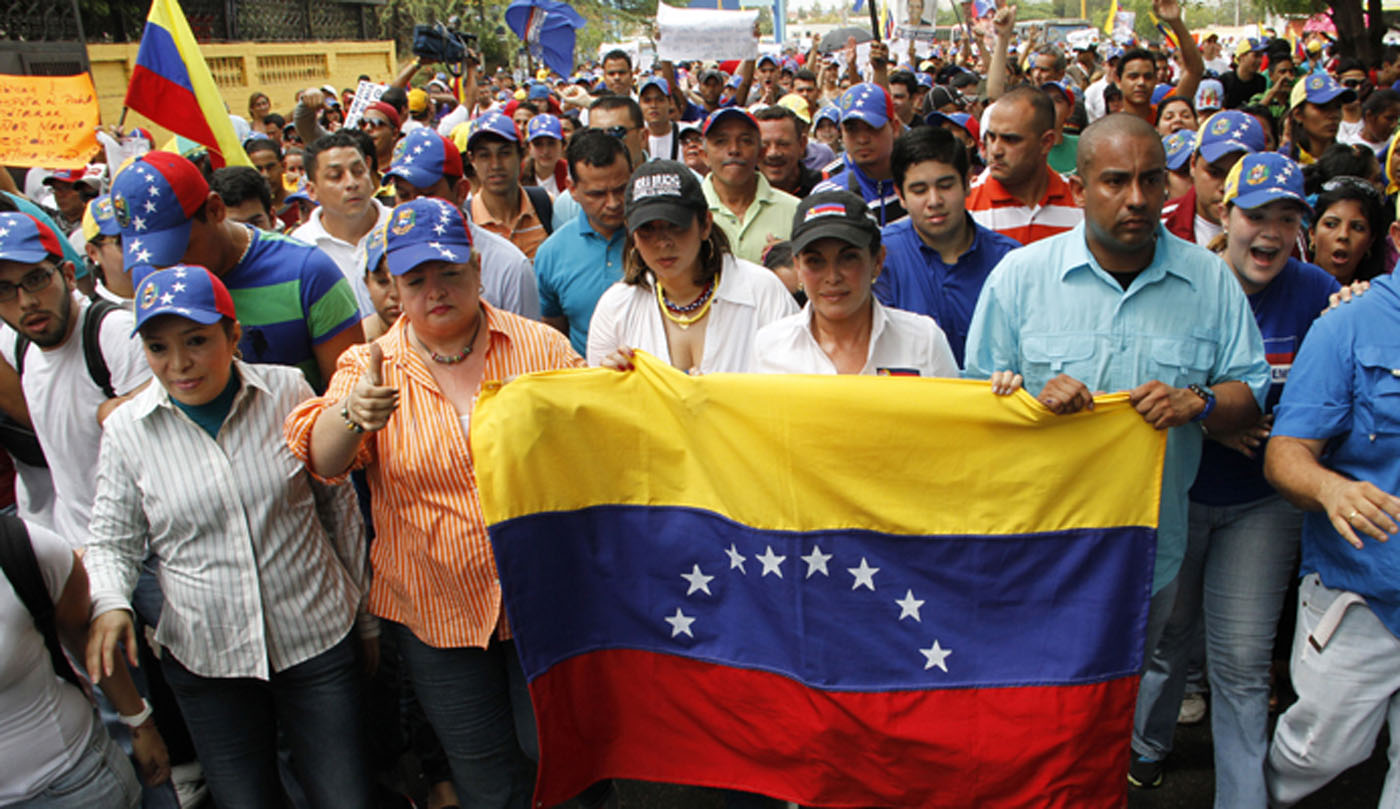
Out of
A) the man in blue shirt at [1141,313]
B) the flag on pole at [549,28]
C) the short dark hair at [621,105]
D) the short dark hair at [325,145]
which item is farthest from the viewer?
the flag on pole at [549,28]

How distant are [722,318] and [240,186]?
275 cm

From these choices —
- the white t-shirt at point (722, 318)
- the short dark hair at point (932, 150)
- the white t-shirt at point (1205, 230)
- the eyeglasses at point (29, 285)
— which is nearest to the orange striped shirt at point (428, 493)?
the white t-shirt at point (722, 318)

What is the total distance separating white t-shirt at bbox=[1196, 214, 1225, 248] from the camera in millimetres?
4543

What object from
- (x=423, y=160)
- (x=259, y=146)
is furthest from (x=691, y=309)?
(x=259, y=146)

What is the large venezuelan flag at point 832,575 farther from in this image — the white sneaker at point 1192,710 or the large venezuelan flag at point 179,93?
the large venezuelan flag at point 179,93

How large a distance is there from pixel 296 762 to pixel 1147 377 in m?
3.04

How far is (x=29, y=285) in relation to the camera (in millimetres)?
3533

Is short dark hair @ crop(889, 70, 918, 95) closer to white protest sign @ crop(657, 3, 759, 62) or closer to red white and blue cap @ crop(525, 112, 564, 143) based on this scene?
white protest sign @ crop(657, 3, 759, 62)

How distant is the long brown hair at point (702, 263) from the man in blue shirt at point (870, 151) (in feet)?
5.98

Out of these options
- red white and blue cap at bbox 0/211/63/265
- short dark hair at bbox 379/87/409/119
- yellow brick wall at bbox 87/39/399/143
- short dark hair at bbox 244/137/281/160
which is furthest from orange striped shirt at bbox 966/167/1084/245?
yellow brick wall at bbox 87/39/399/143

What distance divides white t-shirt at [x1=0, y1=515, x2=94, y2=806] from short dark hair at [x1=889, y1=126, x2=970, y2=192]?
3.23m

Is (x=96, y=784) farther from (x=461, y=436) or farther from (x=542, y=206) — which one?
(x=542, y=206)

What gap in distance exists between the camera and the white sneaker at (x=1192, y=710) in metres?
4.22

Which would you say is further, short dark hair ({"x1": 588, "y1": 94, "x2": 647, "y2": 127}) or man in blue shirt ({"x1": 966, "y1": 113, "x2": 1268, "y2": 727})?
short dark hair ({"x1": 588, "y1": 94, "x2": 647, "y2": 127})
